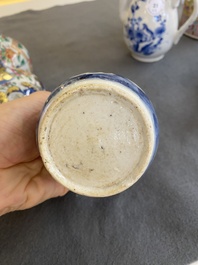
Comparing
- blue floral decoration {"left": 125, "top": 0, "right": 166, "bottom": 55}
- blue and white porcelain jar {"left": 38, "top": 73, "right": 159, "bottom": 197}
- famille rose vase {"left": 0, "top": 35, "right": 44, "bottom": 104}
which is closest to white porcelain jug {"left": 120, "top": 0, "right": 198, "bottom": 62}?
blue floral decoration {"left": 125, "top": 0, "right": 166, "bottom": 55}

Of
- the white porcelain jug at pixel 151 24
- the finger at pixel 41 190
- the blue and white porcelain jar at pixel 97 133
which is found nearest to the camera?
the blue and white porcelain jar at pixel 97 133

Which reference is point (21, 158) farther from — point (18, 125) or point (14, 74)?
point (14, 74)

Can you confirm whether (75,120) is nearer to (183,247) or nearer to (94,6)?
(183,247)

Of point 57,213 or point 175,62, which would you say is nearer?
point 57,213

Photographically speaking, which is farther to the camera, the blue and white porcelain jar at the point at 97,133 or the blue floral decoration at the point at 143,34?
the blue floral decoration at the point at 143,34

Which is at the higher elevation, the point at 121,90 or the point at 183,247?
the point at 121,90

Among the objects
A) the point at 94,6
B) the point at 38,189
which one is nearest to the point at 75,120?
the point at 38,189

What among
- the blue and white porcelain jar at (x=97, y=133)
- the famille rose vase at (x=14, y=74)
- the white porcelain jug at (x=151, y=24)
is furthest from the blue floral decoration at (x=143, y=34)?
the blue and white porcelain jar at (x=97, y=133)

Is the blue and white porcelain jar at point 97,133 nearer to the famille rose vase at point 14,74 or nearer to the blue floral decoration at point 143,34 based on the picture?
the famille rose vase at point 14,74
